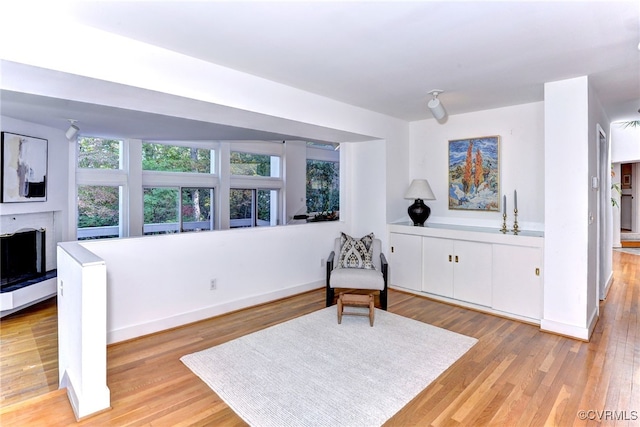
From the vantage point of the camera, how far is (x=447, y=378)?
8.11 ft

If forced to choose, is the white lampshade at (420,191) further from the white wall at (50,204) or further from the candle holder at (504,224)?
the white wall at (50,204)

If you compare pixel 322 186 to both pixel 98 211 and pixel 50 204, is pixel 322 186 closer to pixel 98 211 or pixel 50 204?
pixel 98 211

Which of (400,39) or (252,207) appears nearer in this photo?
(400,39)

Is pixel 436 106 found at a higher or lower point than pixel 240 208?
higher

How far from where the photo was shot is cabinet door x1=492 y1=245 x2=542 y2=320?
348 cm

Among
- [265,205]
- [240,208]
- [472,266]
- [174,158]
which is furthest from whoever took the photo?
[265,205]

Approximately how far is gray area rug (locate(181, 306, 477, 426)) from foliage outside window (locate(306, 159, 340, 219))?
5.24 meters

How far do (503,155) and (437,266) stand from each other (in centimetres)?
164

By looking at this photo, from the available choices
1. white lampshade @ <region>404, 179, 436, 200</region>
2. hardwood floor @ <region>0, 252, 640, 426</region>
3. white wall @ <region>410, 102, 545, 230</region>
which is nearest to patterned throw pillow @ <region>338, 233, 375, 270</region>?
hardwood floor @ <region>0, 252, 640, 426</region>

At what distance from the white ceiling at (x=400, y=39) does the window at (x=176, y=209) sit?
4.14m

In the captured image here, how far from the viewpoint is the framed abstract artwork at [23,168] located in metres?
3.86

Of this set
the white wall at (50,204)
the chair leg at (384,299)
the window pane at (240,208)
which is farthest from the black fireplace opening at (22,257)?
the chair leg at (384,299)

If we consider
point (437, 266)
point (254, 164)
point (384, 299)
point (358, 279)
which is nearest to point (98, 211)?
point (254, 164)

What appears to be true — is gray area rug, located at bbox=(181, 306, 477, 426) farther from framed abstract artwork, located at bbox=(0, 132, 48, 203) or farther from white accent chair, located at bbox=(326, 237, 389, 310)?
framed abstract artwork, located at bbox=(0, 132, 48, 203)
